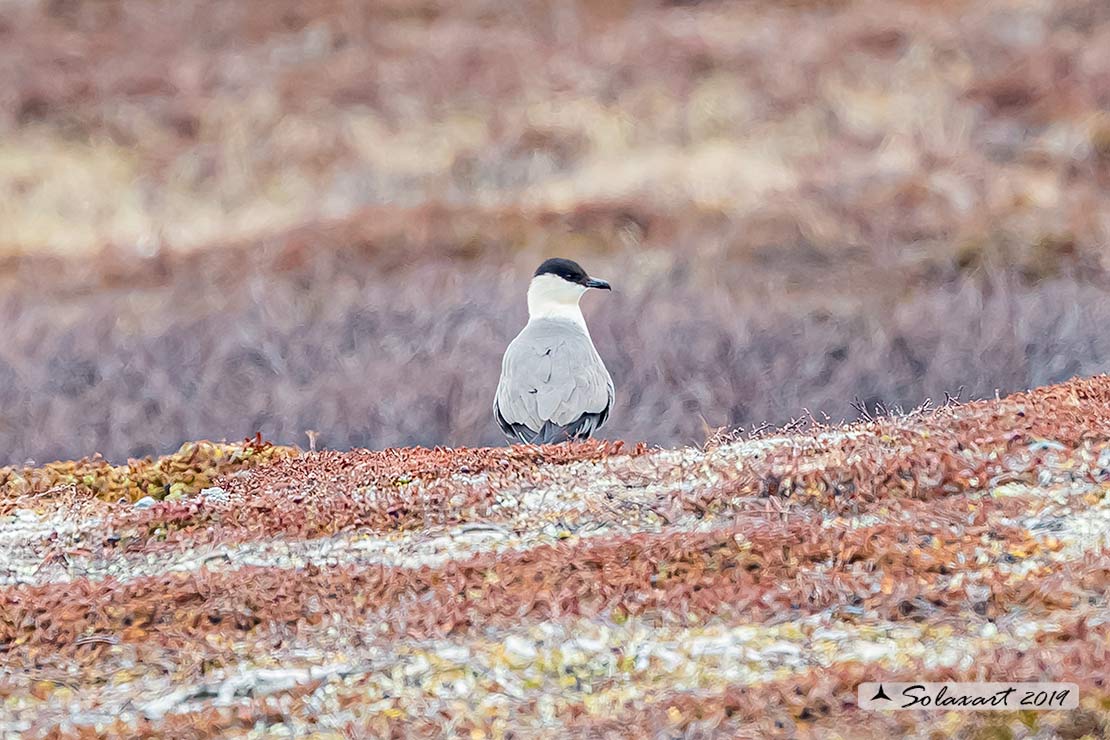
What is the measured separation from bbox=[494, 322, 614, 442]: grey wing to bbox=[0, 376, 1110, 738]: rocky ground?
1451mm

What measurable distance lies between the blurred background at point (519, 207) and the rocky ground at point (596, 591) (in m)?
4.74

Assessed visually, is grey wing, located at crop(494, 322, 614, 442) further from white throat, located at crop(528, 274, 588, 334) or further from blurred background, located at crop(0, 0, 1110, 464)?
blurred background, located at crop(0, 0, 1110, 464)

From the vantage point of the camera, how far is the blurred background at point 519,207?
48.0 feet

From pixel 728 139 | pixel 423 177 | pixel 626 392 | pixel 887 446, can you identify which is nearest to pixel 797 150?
pixel 728 139

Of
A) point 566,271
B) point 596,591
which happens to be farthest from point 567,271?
point 596,591

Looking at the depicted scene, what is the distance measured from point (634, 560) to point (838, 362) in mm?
8965

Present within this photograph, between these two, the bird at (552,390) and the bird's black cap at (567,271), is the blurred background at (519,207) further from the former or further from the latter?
the bird at (552,390)

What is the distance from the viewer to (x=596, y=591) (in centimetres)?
633

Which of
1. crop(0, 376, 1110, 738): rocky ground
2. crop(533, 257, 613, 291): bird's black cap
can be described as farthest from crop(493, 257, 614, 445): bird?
crop(0, 376, 1110, 738): rocky ground

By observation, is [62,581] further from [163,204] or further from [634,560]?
[163,204]

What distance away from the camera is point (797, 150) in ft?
82.3

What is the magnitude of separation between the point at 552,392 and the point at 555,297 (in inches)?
71.1

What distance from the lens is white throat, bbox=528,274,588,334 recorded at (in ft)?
39.5

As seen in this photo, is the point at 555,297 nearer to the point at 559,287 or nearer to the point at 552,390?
the point at 559,287
